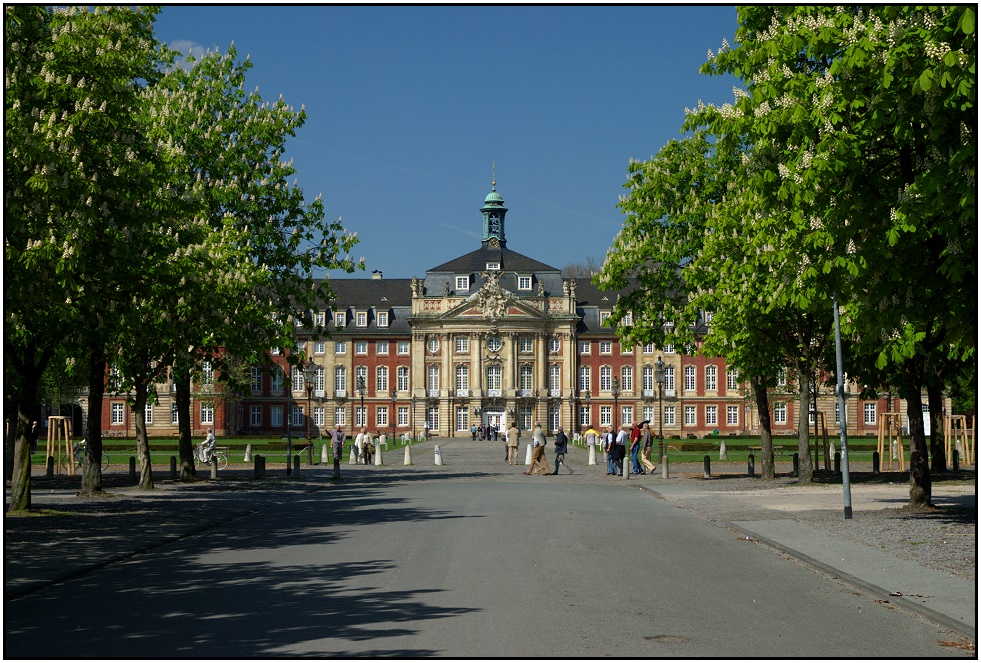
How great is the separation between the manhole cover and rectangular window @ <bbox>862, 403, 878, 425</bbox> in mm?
109502

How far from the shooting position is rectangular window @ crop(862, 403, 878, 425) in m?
113

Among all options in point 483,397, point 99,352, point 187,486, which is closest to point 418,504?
point 99,352

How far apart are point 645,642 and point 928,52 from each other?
785 centimetres

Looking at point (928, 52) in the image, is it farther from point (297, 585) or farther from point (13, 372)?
point (13, 372)

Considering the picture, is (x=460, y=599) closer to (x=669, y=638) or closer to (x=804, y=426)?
(x=669, y=638)

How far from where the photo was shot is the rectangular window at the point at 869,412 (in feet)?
372

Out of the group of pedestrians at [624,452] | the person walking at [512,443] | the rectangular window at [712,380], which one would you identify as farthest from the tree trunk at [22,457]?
the rectangular window at [712,380]

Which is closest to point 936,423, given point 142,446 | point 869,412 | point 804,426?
point 804,426

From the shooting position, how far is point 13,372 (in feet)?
71.9

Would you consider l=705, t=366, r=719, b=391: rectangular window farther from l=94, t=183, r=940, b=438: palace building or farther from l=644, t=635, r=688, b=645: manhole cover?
l=644, t=635, r=688, b=645: manhole cover

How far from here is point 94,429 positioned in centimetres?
2742

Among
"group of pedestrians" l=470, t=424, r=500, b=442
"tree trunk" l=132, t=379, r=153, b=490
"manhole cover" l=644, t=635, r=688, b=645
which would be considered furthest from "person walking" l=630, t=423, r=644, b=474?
"group of pedestrians" l=470, t=424, r=500, b=442

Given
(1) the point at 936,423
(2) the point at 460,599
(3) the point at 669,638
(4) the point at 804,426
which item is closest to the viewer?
(3) the point at 669,638

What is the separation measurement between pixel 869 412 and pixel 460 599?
357ft
